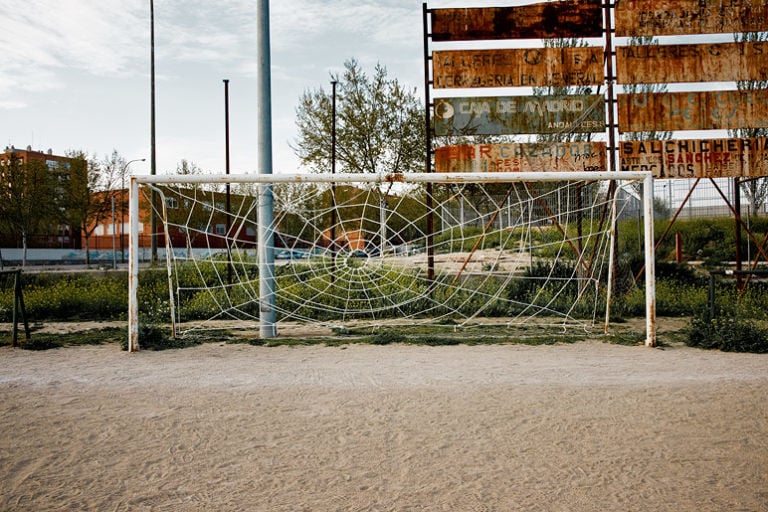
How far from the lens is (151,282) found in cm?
1258

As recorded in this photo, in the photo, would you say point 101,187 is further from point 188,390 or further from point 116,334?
point 188,390

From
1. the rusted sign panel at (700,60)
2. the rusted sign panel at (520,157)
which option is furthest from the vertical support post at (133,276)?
the rusted sign panel at (700,60)

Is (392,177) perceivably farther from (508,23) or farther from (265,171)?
(508,23)

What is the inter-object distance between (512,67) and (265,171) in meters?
4.98

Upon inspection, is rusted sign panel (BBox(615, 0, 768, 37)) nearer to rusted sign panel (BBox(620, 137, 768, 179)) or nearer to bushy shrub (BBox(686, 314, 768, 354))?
rusted sign panel (BBox(620, 137, 768, 179))

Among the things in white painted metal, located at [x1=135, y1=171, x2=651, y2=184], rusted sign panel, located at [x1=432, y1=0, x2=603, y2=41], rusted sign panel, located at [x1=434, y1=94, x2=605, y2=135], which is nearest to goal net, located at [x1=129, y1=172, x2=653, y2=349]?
white painted metal, located at [x1=135, y1=171, x2=651, y2=184]

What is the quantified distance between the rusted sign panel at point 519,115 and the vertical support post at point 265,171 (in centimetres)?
344

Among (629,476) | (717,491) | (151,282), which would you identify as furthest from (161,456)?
(151,282)

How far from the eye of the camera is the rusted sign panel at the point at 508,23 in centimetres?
1014

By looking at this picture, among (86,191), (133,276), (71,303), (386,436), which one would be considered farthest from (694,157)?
(86,191)

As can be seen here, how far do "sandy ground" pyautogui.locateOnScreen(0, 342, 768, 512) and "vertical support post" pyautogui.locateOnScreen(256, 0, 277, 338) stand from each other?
1.77 meters

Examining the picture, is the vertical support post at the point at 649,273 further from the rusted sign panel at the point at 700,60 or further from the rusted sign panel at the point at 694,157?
the rusted sign panel at the point at 700,60

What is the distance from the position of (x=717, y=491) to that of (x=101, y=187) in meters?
32.3

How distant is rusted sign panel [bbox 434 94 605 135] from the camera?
10.2 metres
